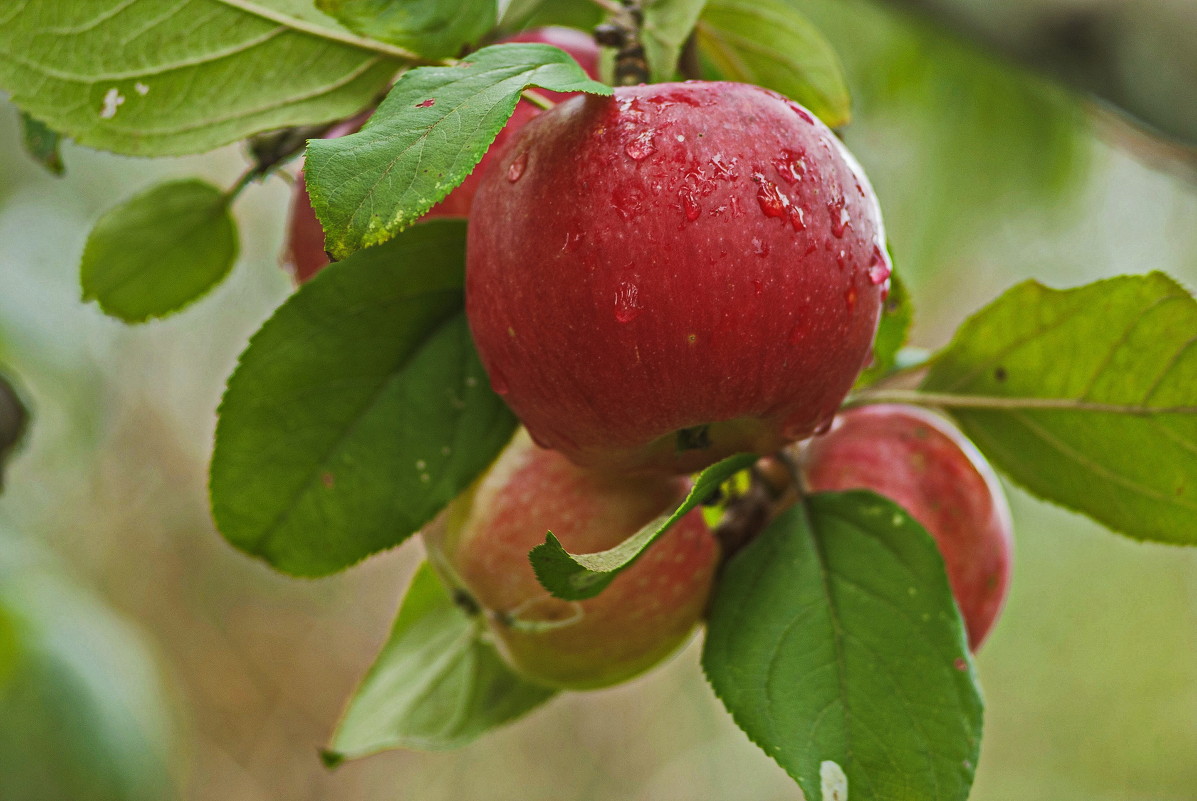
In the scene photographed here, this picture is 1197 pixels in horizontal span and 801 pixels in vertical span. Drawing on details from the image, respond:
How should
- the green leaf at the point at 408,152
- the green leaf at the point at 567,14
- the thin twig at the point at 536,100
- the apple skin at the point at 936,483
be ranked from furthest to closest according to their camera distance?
the green leaf at the point at 567,14 → the apple skin at the point at 936,483 → the thin twig at the point at 536,100 → the green leaf at the point at 408,152

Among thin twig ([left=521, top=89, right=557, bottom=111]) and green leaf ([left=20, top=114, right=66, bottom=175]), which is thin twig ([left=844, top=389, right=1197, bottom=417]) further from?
green leaf ([left=20, top=114, right=66, bottom=175])

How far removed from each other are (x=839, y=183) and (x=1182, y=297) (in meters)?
0.17

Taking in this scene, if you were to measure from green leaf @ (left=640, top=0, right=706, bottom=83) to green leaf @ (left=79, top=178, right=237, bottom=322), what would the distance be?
243 millimetres

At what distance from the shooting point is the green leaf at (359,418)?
401 millimetres

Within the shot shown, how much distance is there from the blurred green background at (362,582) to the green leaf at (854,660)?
946 mm

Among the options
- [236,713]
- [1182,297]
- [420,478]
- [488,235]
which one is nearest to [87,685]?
[420,478]

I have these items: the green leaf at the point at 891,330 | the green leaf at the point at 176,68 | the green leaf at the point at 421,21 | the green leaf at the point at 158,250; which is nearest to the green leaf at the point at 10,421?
the green leaf at the point at 158,250

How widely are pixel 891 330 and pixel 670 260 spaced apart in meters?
0.20

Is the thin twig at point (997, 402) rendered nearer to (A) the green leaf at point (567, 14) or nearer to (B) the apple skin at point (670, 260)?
(B) the apple skin at point (670, 260)

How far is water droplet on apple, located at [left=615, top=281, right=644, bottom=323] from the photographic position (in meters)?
0.30

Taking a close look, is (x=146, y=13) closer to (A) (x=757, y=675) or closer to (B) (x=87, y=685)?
(A) (x=757, y=675)

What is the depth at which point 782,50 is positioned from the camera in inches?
20.9

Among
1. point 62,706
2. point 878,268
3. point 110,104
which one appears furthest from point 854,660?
point 62,706

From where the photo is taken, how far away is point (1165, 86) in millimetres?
627
